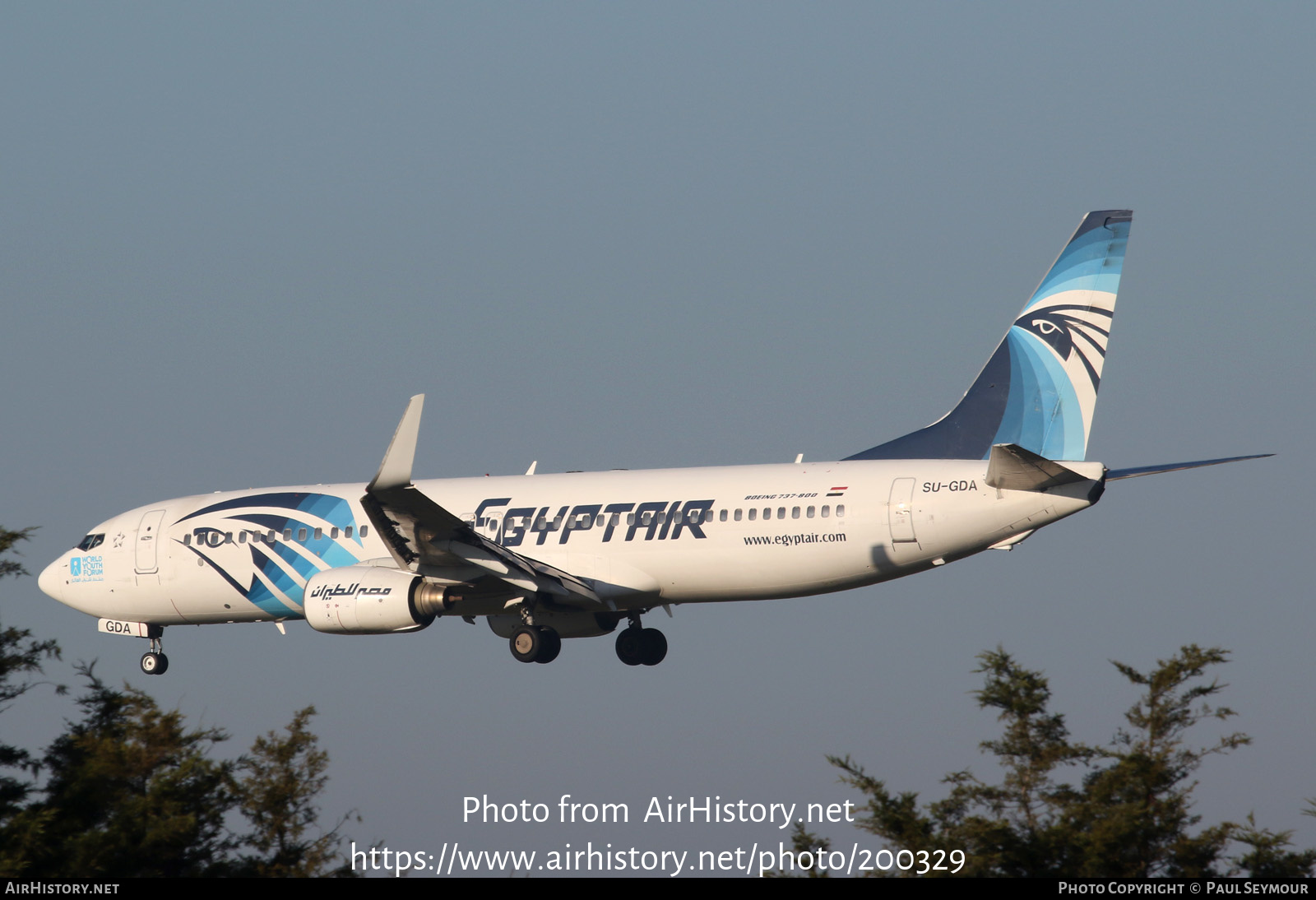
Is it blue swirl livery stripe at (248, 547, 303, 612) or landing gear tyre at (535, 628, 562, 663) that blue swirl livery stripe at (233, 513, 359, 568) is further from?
landing gear tyre at (535, 628, 562, 663)

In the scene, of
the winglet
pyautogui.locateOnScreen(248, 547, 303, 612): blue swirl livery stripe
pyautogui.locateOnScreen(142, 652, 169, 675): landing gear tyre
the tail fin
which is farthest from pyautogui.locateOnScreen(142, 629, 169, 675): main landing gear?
the tail fin

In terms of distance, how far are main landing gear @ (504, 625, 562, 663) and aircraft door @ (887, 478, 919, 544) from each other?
7843 millimetres

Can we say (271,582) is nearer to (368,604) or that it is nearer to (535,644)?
(368,604)

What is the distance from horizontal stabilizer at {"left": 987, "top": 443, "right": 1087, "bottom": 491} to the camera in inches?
1131

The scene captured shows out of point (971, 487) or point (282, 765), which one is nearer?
point (282, 765)

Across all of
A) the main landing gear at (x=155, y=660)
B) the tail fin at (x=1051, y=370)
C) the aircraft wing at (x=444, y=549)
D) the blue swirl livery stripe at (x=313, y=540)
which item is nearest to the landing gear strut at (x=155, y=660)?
the main landing gear at (x=155, y=660)

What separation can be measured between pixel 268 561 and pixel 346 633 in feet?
15.2

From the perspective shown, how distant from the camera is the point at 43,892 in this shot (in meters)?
17.5

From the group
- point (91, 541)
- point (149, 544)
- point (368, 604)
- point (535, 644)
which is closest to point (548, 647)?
point (535, 644)

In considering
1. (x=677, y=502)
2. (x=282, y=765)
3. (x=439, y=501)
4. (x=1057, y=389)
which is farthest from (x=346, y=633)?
(x=1057, y=389)

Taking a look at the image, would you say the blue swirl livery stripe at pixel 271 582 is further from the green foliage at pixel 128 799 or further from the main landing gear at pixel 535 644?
the green foliage at pixel 128 799

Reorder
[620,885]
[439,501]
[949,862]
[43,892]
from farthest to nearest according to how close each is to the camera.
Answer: [439,501] < [949,862] < [43,892] < [620,885]

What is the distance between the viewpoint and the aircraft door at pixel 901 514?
30.7 m

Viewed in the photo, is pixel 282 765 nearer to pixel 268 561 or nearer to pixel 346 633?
pixel 346 633
